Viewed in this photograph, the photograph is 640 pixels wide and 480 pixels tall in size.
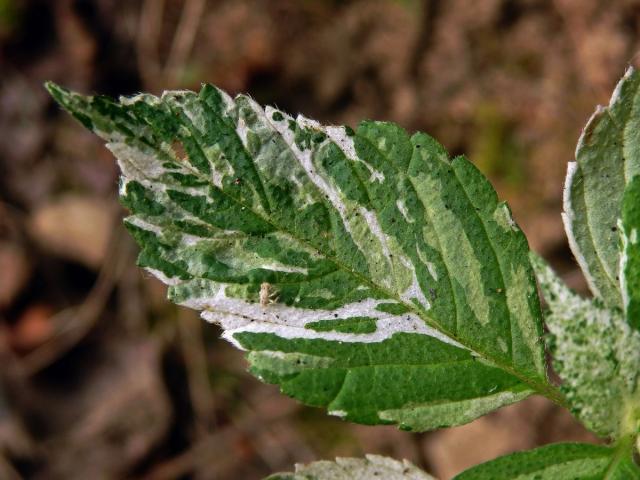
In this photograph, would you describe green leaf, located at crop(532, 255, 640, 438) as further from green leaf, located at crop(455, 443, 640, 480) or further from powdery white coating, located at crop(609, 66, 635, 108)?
powdery white coating, located at crop(609, 66, 635, 108)

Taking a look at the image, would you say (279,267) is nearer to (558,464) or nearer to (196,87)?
(558,464)

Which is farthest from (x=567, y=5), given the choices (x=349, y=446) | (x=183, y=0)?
(x=349, y=446)

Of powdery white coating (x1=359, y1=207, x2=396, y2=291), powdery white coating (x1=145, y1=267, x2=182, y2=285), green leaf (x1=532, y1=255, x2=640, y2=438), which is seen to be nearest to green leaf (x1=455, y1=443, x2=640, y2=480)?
green leaf (x1=532, y1=255, x2=640, y2=438)

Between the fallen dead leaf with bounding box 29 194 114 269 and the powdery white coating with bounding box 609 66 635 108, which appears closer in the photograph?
the powdery white coating with bounding box 609 66 635 108

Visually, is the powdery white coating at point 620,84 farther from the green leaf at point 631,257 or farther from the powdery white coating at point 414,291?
the powdery white coating at point 414,291

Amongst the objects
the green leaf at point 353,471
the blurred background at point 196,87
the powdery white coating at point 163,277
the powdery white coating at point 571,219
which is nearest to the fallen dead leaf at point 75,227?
the blurred background at point 196,87

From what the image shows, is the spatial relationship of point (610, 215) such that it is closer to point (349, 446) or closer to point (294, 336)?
point (294, 336)
